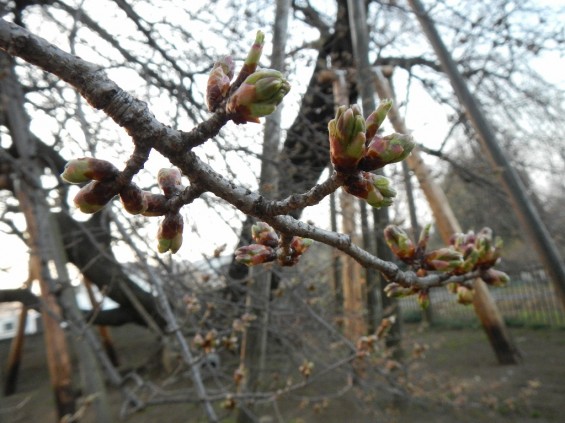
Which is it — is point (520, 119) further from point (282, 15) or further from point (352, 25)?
point (282, 15)

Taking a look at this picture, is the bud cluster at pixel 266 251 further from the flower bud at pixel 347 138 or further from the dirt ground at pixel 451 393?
the dirt ground at pixel 451 393

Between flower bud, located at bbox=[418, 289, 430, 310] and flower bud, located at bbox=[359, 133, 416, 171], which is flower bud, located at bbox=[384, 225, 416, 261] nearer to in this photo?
flower bud, located at bbox=[418, 289, 430, 310]

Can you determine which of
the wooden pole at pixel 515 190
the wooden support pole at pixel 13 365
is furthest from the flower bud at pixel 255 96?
the wooden support pole at pixel 13 365

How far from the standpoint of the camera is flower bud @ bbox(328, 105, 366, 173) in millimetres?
665

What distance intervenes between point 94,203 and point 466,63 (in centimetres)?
594

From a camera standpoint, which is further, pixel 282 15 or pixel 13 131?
pixel 13 131

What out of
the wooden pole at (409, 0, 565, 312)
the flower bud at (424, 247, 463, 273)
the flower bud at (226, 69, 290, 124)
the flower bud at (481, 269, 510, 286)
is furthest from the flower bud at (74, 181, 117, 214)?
the wooden pole at (409, 0, 565, 312)

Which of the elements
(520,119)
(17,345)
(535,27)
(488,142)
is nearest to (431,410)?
(520,119)

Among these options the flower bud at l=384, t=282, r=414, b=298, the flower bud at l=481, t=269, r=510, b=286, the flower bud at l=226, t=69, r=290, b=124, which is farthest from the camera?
the flower bud at l=481, t=269, r=510, b=286

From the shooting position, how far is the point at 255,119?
2.11ft

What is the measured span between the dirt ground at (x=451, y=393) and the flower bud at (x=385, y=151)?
3.16 metres

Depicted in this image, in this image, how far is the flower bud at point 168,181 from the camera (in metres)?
0.80

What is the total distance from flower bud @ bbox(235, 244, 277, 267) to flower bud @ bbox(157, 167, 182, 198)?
22 cm

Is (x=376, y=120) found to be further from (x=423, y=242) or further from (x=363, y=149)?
(x=423, y=242)
